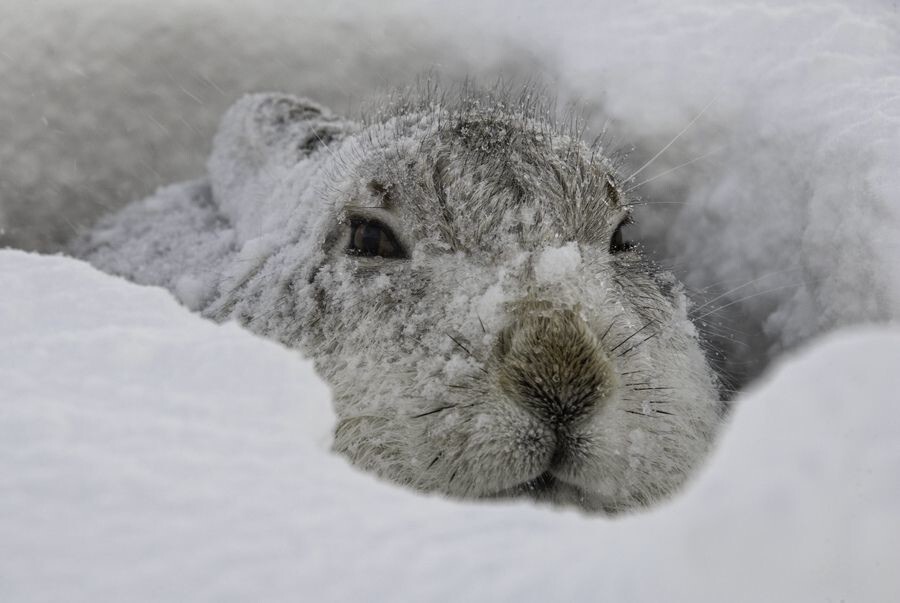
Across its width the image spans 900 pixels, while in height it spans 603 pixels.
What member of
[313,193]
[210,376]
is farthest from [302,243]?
[210,376]

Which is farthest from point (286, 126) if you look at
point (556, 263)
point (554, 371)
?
point (554, 371)

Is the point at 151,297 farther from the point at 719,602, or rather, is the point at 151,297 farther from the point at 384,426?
the point at 719,602

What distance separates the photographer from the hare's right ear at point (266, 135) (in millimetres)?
4496

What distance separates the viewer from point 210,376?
1.49 meters

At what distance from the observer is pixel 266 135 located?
490 centimetres

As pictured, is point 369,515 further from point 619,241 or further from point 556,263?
point 619,241

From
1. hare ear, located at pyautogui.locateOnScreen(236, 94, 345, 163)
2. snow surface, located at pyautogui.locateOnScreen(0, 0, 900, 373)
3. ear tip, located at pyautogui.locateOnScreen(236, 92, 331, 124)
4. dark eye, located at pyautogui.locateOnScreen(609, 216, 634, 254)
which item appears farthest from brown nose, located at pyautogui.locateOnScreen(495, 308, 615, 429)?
ear tip, located at pyautogui.locateOnScreen(236, 92, 331, 124)

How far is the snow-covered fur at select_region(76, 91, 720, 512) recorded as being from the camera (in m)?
2.19

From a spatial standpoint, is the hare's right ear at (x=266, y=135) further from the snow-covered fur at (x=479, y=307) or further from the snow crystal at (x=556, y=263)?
the snow crystal at (x=556, y=263)

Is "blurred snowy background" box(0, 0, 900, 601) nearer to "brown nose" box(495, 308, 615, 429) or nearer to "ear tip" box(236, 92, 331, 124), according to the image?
"brown nose" box(495, 308, 615, 429)

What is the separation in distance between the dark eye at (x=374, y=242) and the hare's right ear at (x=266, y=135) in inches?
56.5

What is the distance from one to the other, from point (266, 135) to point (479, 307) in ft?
9.73

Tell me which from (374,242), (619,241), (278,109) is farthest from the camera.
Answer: (278,109)

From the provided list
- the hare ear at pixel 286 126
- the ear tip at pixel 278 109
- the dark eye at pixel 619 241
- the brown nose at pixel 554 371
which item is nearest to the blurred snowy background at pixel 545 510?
the brown nose at pixel 554 371
